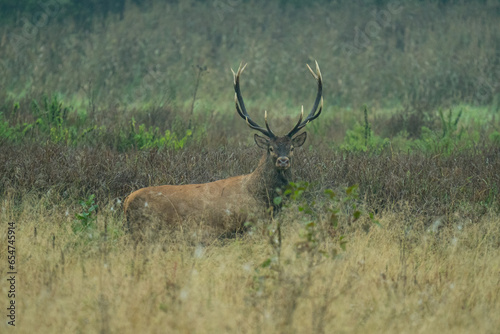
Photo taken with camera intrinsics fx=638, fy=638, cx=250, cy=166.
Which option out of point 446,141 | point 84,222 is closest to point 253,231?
point 84,222

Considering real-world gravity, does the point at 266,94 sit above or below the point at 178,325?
below

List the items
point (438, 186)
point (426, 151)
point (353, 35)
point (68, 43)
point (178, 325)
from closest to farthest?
point (178, 325) < point (438, 186) < point (426, 151) < point (68, 43) < point (353, 35)

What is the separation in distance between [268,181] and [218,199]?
532 millimetres

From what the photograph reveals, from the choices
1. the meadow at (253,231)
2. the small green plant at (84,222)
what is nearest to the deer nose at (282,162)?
the meadow at (253,231)

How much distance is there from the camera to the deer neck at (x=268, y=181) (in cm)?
636

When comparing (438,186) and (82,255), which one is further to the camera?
(438,186)

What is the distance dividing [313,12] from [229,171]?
777 inches

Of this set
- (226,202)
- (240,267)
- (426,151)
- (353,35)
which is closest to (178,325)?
(240,267)

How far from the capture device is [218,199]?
6.30 meters

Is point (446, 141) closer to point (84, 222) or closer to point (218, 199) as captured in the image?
point (218, 199)

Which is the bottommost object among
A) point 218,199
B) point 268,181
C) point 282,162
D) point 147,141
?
point 147,141

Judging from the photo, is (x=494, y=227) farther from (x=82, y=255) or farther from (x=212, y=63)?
(x=212, y=63)

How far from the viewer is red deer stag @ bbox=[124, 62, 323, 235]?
617 cm

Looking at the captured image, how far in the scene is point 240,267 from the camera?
505 centimetres
